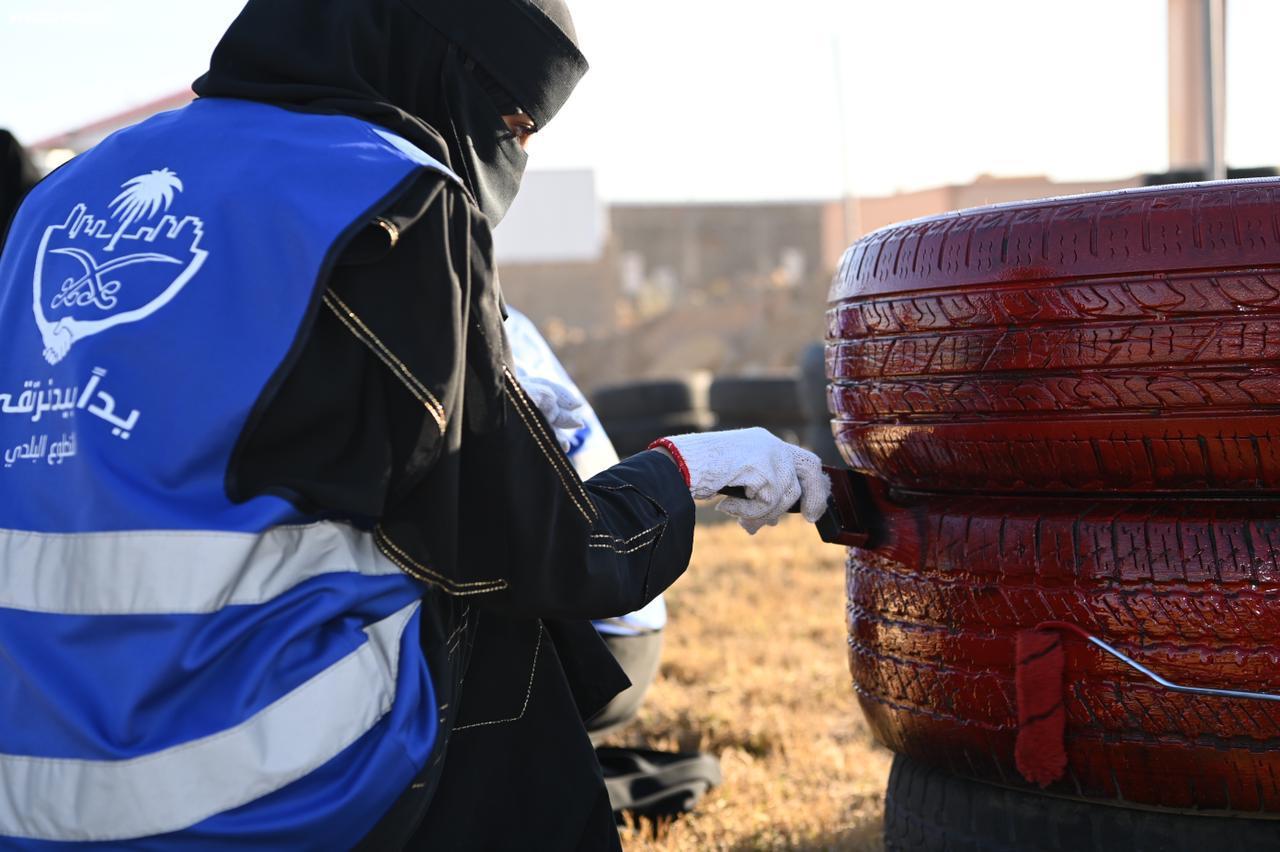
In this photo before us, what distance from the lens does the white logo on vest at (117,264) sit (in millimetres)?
1505

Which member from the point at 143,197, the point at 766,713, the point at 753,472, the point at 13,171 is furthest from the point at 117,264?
the point at 766,713

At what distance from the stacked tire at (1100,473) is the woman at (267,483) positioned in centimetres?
51

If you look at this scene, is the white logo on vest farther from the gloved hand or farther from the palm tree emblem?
the gloved hand

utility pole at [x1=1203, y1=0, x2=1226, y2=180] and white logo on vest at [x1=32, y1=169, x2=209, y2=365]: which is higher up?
utility pole at [x1=1203, y1=0, x2=1226, y2=180]

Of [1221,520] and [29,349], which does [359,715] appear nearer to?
[29,349]

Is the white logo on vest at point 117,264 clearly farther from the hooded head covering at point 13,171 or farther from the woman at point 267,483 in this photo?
the hooded head covering at point 13,171

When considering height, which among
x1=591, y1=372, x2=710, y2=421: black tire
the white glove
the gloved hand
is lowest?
x1=591, y1=372, x2=710, y2=421: black tire

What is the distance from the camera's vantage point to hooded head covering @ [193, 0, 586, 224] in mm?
1677

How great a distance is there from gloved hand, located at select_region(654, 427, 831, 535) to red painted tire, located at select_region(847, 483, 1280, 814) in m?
0.15

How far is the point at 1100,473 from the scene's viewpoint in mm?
1738

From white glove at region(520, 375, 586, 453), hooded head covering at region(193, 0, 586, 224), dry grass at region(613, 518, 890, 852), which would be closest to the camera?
hooded head covering at region(193, 0, 586, 224)

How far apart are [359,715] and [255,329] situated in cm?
46

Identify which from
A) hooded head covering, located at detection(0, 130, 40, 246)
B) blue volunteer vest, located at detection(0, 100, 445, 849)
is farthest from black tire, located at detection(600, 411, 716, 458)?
blue volunteer vest, located at detection(0, 100, 445, 849)

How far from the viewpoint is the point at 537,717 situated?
1798 mm
